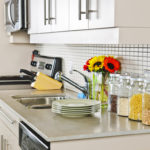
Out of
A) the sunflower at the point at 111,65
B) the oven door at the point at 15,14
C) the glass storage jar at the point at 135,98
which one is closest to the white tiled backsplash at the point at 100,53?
the sunflower at the point at 111,65

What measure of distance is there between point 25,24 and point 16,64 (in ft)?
3.26

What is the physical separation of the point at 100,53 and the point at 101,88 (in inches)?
18.4

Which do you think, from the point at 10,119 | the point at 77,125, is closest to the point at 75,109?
the point at 77,125

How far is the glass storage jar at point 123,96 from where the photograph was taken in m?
1.95

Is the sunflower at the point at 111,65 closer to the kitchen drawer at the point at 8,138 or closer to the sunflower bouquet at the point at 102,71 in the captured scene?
the sunflower bouquet at the point at 102,71

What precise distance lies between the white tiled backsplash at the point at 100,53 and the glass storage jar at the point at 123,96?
17 centimetres

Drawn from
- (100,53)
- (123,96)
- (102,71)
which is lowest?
(123,96)

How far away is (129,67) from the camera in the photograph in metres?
2.25

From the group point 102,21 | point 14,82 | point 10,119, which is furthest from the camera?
point 14,82

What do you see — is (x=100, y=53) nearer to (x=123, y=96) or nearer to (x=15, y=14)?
(x=123, y=96)

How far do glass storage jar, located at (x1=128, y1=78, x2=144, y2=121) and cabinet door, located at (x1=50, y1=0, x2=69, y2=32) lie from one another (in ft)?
1.93

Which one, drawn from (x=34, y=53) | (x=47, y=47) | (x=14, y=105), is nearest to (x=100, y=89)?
(x=14, y=105)

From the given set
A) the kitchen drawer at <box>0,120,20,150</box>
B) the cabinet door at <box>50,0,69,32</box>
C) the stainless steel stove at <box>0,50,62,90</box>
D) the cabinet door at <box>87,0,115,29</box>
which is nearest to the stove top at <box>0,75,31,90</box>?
the stainless steel stove at <box>0,50,62,90</box>

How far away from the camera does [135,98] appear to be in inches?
72.4
